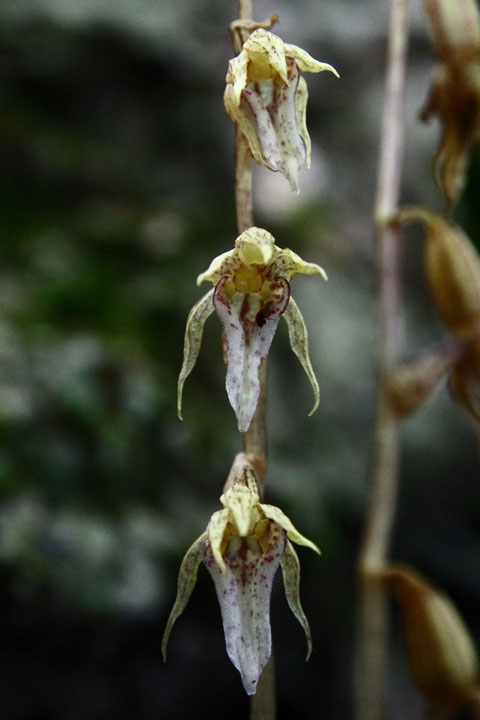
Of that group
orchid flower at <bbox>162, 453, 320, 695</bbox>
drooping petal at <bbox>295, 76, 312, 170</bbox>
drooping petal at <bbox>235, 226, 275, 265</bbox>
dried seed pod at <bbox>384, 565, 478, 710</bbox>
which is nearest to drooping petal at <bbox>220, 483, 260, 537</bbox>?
orchid flower at <bbox>162, 453, 320, 695</bbox>

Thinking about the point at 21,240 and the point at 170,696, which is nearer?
the point at 170,696

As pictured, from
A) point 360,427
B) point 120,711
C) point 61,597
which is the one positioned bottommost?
point 120,711

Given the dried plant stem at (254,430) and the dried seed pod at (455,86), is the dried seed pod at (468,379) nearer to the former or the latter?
the dried seed pod at (455,86)

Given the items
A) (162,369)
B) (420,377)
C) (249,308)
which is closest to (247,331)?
(249,308)

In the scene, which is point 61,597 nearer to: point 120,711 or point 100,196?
point 120,711

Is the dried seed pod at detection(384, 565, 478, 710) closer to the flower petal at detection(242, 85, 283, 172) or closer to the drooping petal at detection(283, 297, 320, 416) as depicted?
the drooping petal at detection(283, 297, 320, 416)

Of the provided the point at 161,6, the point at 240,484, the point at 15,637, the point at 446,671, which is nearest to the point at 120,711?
the point at 15,637

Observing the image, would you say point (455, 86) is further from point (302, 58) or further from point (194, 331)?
point (194, 331)

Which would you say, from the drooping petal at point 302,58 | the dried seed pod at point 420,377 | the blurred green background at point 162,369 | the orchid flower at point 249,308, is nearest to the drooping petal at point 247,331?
the orchid flower at point 249,308
